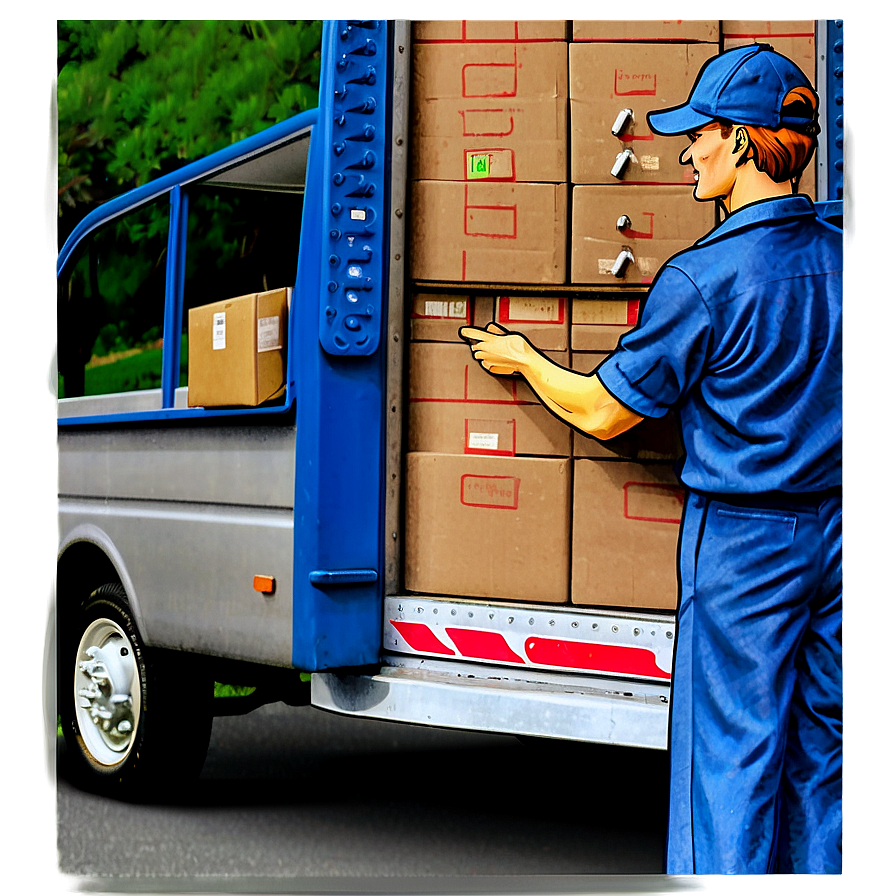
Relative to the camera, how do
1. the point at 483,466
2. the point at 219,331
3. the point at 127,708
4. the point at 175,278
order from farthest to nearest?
the point at 127,708
the point at 175,278
the point at 219,331
the point at 483,466

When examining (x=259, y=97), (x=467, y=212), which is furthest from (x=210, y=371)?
(x=259, y=97)

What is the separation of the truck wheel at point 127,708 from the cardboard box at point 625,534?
5.79ft

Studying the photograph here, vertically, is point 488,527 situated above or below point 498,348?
below

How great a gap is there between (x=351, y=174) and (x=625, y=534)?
1.38m

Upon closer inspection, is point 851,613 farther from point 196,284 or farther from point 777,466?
point 196,284

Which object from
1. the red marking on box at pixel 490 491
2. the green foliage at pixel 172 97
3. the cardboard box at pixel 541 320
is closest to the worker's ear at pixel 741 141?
the cardboard box at pixel 541 320

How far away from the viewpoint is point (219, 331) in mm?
4211

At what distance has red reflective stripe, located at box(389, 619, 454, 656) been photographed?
12.8ft

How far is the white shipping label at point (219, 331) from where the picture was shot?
4180 millimetres

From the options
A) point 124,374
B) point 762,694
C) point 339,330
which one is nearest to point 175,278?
point 124,374

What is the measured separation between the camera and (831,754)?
11.4 feet

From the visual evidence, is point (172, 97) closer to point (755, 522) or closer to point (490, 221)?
point (490, 221)

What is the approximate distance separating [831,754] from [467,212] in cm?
191

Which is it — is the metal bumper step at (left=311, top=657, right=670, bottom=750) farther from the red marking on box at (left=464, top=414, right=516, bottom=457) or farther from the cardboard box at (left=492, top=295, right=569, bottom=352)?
the cardboard box at (left=492, top=295, right=569, bottom=352)
